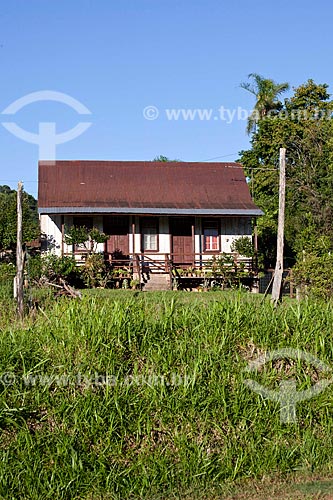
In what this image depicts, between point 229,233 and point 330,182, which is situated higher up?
point 330,182

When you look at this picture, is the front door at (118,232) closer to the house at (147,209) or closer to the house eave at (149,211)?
the house at (147,209)

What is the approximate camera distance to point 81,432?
7574 millimetres

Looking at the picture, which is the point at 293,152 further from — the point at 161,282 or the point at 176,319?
the point at 176,319

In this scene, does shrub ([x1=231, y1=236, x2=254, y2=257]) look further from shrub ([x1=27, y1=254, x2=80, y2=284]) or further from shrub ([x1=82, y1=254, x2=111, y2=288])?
shrub ([x1=27, y1=254, x2=80, y2=284])

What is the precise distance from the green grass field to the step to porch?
57.2ft

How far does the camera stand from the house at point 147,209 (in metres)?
27.8

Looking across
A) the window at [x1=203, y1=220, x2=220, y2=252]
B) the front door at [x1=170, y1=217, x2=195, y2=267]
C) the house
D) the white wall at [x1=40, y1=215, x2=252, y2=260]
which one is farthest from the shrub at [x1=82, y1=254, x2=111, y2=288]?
the window at [x1=203, y1=220, x2=220, y2=252]


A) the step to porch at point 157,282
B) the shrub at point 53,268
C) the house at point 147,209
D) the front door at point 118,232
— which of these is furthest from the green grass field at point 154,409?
the front door at point 118,232

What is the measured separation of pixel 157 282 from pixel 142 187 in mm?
4252

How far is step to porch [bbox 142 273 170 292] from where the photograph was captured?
26766 millimetres

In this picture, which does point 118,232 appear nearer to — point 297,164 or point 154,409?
point 297,164

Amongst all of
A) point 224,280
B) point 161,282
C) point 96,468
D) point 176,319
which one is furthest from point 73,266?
point 96,468

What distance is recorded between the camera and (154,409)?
7.96 meters

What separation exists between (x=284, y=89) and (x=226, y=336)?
32.0 meters
